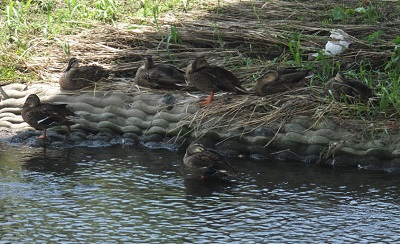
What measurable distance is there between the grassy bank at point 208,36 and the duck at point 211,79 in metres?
0.63

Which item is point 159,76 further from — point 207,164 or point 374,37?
point 374,37

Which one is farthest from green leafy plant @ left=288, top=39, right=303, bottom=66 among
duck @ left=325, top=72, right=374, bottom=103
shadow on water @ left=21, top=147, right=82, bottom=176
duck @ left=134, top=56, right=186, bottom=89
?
shadow on water @ left=21, top=147, right=82, bottom=176

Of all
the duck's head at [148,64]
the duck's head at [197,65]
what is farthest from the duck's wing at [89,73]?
the duck's head at [197,65]

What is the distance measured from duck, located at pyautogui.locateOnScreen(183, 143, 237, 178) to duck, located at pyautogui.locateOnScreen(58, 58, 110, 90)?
3.03 meters

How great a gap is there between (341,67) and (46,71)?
455 centimetres

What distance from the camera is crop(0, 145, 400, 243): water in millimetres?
8672

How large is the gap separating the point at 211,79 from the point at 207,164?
205cm

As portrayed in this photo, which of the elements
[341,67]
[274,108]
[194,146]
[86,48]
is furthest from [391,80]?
[86,48]

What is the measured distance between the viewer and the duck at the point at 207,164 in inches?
411

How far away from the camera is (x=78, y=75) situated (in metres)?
13.1

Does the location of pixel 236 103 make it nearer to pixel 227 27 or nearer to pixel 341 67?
pixel 341 67

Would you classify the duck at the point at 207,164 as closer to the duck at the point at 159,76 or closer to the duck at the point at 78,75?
the duck at the point at 159,76

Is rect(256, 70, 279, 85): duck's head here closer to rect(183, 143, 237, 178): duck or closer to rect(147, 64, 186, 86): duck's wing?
rect(147, 64, 186, 86): duck's wing

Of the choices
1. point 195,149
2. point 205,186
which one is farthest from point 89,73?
point 205,186
